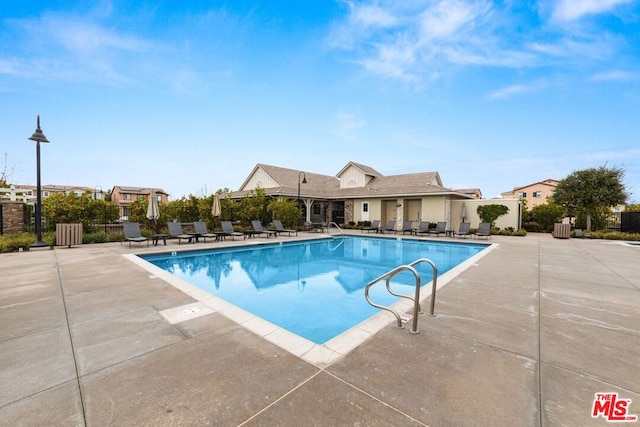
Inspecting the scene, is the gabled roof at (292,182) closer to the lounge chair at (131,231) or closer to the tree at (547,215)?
the lounge chair at (131,231)

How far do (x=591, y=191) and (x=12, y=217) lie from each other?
1316 inches

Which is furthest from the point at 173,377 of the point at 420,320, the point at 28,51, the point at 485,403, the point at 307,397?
the point at 28,51

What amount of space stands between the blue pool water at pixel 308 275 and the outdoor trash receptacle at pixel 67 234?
4.02 meters

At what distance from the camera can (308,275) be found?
8.61 m

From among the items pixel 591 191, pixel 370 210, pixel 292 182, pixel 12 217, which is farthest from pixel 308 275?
pixel 591 191

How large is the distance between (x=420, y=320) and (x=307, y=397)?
230cm

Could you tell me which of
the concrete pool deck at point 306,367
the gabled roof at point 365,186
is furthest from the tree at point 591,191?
the concrete pool deck at point 306,367

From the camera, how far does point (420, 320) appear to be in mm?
3885

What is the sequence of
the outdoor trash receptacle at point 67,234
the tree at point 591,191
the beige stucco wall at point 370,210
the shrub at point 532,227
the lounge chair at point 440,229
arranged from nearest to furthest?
the outdoor trash receptacle at point 67,234 → the lounge chair at point 440,229 → the tree at point 591,191 → the shrub at point 532,227 → the beige stucco wall at point 370,210

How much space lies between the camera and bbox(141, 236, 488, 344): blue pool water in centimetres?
546

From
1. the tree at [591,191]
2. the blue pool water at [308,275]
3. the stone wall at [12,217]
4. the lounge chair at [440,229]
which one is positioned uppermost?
the tree at [591,191]

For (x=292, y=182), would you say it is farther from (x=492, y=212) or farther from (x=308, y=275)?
(x=308, y=275)

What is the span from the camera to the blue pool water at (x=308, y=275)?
546 cm

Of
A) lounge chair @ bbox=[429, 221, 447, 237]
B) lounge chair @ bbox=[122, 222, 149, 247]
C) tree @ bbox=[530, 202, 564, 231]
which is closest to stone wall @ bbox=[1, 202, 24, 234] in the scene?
lounge chair @ bbox=[122, 222, 149, 247]
